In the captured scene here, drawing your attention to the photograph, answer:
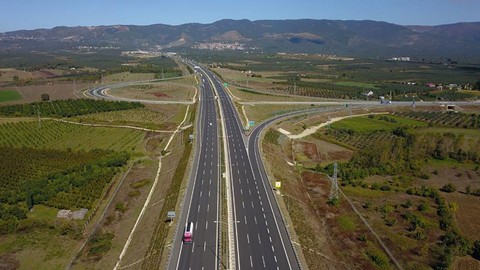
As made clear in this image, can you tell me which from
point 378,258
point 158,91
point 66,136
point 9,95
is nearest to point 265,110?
point 158,91

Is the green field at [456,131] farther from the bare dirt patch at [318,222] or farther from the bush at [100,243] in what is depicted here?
the bush at [100,243]

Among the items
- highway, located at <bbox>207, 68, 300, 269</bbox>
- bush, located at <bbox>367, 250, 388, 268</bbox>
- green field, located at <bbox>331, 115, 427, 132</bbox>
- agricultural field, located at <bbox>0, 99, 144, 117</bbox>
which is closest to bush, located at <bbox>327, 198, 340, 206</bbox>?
highway, located at <bbox>207, 68, 300, 269</bbox>

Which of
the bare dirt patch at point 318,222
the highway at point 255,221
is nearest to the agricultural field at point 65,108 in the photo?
the highway at point 255,221

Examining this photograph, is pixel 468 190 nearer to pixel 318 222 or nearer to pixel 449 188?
pixel 449 188

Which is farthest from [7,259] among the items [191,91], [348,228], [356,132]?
[191,91]

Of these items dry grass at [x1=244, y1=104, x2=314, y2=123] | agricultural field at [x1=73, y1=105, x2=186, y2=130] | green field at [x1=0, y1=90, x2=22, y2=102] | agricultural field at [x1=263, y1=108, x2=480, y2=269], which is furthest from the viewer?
green field at [x1=0, y1=90, x2=22, y2=102]

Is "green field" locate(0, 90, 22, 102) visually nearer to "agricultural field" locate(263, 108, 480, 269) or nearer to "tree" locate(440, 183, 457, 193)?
"agricultural field" locate(263, 108, 480, 269)

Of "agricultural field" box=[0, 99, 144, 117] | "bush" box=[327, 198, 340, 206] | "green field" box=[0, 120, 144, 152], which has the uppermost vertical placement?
"agricultural field" box=[0, 99, 144, 117]
